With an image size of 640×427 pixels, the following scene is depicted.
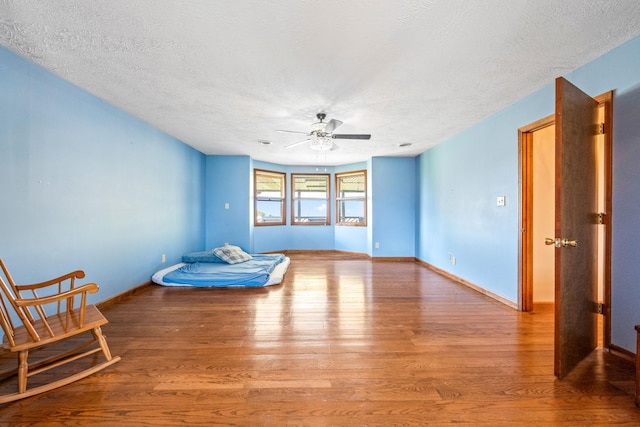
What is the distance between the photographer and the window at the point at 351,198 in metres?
6.15

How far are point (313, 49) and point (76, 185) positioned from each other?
269 centimetres

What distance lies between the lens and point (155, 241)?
373cm

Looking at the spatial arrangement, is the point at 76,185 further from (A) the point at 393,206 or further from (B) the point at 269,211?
(A) the point at 393,206

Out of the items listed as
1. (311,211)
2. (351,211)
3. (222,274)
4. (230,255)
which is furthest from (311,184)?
(222,274)

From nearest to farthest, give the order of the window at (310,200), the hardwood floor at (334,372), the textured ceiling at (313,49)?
the hardwood floor at (334,372)
the textured ceiling at (313,49)
the window at (310,200)

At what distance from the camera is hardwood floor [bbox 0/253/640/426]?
4.36 feet

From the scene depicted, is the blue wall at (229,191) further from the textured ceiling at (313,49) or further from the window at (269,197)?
the textured ceiling at (313,49)

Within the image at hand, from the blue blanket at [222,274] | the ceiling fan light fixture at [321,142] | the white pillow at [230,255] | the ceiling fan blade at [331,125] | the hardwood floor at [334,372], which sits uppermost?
the ceiling fan blade at [331,125]

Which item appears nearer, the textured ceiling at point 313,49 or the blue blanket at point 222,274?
the textured ceiling at point 313,49

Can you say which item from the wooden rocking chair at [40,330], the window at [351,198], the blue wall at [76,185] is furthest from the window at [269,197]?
the wooden rocking chair at [40,330]

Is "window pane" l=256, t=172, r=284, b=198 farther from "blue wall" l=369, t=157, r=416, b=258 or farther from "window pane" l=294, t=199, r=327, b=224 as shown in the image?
"blue wall" l=369, t=157, r=416, b=258

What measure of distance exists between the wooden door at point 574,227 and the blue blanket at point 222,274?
3206 mm

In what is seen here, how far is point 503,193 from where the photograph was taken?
3.00 meters

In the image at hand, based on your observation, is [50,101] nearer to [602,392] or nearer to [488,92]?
[488,92]
